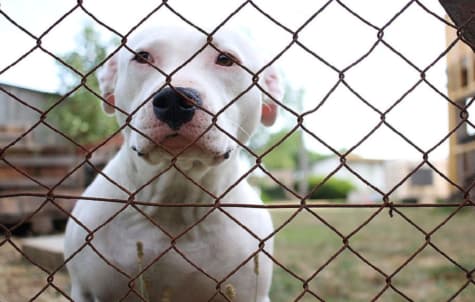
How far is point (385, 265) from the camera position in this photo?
485cm

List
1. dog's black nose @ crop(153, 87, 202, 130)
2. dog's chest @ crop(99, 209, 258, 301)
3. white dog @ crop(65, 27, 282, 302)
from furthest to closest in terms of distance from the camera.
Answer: dog's chest @ crop(99, 209, 258, 301)
white dog @ crop(65, 27, 282, 302)
dog's black nose @ crop(153, 87, 202, 130)

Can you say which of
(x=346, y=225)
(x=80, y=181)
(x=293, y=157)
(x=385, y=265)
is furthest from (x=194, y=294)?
(x=293, y=157)

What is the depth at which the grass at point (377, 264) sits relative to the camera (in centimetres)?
365

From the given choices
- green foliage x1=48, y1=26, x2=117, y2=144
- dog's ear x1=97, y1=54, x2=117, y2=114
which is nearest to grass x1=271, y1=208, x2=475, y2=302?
dog's ear x1=97, y1=54, x2=117, y2=114

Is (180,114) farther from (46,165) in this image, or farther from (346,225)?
(346,225)

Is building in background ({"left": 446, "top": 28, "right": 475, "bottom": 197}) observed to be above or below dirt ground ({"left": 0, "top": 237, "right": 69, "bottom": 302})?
above

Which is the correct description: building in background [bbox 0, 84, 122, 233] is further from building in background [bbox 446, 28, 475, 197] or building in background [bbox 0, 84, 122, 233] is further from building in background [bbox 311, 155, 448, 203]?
building in background [bbox 311, 155, 448, 203]

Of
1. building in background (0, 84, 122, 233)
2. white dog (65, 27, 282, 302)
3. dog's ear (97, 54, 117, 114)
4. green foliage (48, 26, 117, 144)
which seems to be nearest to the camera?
white dog (65, 27, 282, 302)

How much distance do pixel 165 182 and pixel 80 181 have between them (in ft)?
16.6

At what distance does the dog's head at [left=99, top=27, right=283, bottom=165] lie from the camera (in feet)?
5.11

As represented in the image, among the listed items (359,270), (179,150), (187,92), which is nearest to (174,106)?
(187,92)

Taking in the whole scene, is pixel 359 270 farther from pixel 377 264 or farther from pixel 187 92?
pixel 187 92

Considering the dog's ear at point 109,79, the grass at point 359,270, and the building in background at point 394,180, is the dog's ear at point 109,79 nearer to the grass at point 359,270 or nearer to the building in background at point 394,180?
the grass at point 359,270

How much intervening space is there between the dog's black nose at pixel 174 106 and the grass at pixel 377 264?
0.76 meters
